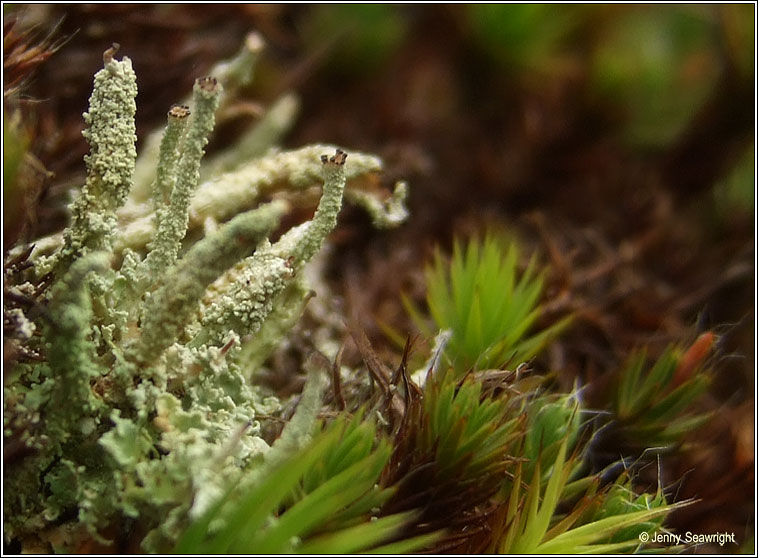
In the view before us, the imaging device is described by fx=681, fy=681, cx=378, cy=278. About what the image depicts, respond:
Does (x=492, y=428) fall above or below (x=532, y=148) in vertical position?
below

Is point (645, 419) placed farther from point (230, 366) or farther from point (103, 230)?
point (103, 230)

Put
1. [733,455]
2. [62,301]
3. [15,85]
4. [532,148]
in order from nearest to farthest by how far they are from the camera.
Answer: [62,301]
[15,85]
[733,455]
[532,148]

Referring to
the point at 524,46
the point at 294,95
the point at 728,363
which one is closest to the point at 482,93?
the point at 524,46

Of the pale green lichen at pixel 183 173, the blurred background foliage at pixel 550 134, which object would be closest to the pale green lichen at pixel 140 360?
the pale green lichen at pixel 183 173

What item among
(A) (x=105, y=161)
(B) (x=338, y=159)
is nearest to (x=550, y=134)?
(B) (x=338, y=159)

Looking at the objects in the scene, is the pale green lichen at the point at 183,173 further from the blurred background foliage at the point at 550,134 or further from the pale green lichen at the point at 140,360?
the blurred background foliage at the point at 550,134

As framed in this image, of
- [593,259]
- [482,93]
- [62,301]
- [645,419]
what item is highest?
[482,93]
